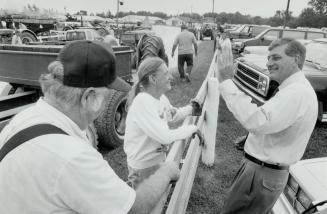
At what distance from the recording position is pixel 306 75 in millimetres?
6742

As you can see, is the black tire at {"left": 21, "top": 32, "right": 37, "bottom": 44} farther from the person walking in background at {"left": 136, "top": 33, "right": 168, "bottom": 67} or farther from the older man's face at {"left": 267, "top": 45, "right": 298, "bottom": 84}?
the older man's face at {"left": 267, "top": 45, "right": 298, "bottom": 84}

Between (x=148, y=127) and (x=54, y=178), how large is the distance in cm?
128

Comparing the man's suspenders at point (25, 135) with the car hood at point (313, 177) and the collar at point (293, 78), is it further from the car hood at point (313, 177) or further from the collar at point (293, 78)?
the car hood at point (313, 177)

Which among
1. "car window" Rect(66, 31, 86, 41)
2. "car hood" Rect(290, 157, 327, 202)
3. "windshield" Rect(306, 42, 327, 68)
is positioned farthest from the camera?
"car window" Rect(66, 31, 86, 41)

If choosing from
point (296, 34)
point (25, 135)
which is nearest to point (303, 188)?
point (25, 135)

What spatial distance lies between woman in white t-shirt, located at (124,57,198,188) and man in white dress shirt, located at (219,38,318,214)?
510 mm

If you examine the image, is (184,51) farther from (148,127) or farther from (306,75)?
(148,127)

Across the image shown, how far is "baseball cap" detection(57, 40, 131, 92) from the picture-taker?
54.6 inches

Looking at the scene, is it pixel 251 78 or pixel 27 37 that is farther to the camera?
pixel 27 37

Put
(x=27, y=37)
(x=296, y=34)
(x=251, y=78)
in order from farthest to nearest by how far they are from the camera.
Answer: (x=27, y=37) < (x=296, y=34) < (x=251, y=78)

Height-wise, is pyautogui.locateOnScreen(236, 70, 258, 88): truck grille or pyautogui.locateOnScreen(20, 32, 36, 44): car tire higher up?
pyautogui.locateOnScreen(20, 32, 36, 44): car tire

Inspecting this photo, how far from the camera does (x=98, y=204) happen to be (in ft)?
4.09

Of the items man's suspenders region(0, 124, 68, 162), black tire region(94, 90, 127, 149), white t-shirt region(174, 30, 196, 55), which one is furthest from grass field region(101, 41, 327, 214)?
white t-shirt region(174, 30, 196, 55)

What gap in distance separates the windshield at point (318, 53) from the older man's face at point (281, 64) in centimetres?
531
